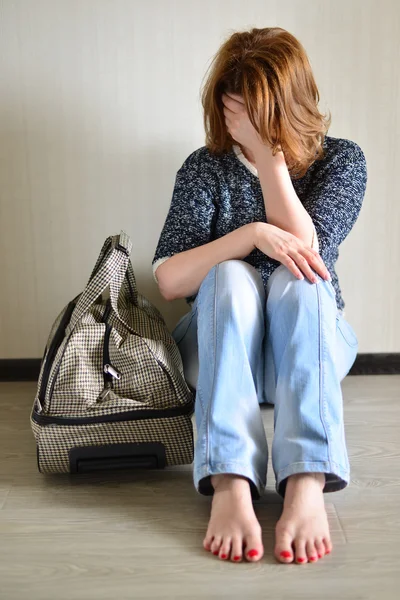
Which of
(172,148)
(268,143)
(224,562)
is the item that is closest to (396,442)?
(224,562)

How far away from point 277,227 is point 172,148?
1.68 feet

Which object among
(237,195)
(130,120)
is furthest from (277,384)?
(130,120)

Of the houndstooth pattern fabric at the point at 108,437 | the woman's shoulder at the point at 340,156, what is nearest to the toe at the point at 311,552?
the houndstooth pattern fabric at the point at 108,437

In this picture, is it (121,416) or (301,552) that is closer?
(301,552)

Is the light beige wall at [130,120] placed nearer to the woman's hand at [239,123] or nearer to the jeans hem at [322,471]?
the woman's hand at [239,123]

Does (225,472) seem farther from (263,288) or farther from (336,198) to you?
(336,198)

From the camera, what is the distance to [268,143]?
126 centimetres

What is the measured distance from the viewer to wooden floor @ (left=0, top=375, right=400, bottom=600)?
0.92 m

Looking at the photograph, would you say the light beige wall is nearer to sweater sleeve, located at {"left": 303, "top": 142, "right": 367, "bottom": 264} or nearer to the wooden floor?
sweater sleeve, located at {"left": 303, "top": 142, "right": 367, "bottom": 264}

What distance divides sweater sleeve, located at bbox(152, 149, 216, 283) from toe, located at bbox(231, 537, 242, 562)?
600mm

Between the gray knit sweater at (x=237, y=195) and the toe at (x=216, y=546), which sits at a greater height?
the gray knit sweater at (x=237, y=195)

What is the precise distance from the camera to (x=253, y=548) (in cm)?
96

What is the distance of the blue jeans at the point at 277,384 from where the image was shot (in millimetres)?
1027

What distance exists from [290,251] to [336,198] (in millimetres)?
226
